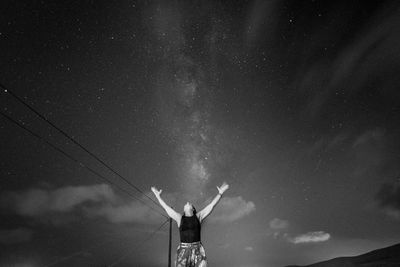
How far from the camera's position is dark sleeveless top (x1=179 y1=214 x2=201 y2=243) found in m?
3.70

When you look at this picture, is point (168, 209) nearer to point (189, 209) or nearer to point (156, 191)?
point (189, 209)

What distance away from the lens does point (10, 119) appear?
6660 mm

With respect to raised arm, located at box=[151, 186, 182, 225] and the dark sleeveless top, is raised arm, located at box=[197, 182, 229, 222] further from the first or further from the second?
raised arm, located at box=[151, 186, 182, 225]

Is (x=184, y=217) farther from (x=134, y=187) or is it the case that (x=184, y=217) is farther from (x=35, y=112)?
(x=134, y=187)

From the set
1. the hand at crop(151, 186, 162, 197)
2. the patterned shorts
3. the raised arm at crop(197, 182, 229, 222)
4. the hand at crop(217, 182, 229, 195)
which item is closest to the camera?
the patterned shorts

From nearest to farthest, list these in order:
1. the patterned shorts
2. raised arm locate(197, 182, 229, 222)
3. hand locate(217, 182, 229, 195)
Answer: the patterned shorts, raised arm locate(197, 182, 229, 222), hand locate(217, 182, 229, 195)

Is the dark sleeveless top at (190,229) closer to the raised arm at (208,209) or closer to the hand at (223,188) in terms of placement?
the raised arm at (208,209)

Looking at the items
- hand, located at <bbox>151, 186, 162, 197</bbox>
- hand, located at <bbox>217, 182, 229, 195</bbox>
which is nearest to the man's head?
hand, located at <bbox>217, 182, 229, 195</bbox>

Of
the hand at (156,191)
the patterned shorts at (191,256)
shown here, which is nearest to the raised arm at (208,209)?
the patterned shorts at (191,256)

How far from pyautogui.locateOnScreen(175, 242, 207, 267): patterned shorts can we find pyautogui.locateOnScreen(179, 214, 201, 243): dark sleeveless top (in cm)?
7

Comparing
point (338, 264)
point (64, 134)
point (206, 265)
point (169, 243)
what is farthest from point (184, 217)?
point (338, 264)

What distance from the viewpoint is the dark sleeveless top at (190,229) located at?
3699 mm

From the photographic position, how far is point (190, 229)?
3.70 metres

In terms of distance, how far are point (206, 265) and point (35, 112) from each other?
4.85 metres
